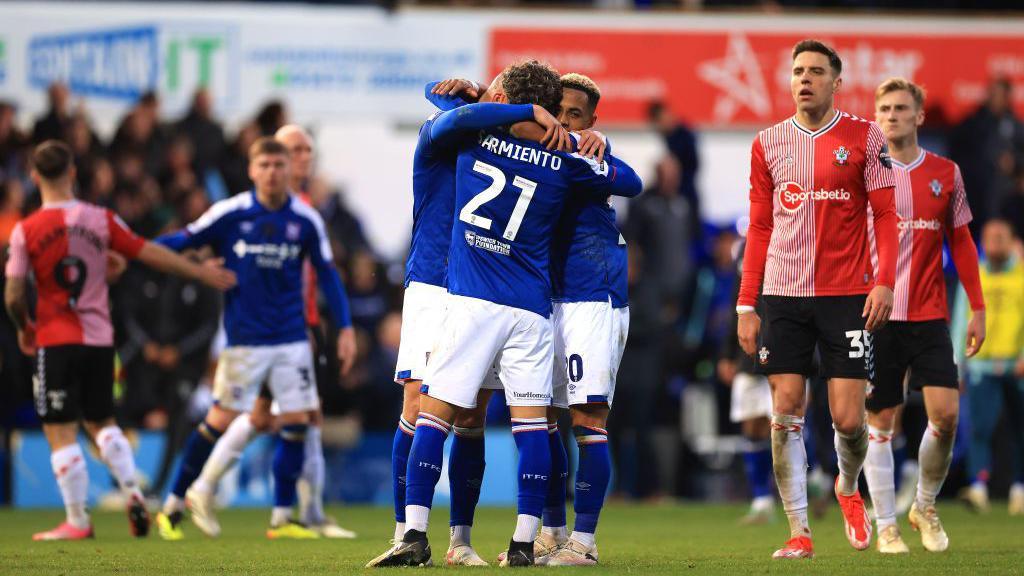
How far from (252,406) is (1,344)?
17.5 ft

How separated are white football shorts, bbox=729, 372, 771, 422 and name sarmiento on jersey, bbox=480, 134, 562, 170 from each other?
599 centimetres

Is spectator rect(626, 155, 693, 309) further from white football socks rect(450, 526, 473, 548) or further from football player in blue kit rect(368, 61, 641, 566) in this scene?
football player in blue kit rect(368, 61, 641, 566)

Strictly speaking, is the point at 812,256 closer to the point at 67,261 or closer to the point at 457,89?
the point at 457,89

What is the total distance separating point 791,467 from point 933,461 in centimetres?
143

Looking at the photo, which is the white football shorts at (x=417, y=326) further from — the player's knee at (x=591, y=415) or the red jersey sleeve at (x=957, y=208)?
the red jersey sleeve at (x=957, y=208)

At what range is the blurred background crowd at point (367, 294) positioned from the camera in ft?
49.5

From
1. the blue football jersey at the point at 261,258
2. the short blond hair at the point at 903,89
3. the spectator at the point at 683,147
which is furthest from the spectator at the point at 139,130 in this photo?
the short blond hair at the point at 903,89

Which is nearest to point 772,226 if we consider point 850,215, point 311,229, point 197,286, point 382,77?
point 850,215

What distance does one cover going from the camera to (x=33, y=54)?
730 inches

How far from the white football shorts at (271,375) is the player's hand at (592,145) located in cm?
361

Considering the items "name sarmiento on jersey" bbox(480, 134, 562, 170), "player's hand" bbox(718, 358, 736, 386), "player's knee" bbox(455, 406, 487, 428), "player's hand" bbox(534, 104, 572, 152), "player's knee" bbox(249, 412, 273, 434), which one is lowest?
"player's knee" bbox(249, 412, 273, 434)

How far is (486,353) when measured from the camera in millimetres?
6957

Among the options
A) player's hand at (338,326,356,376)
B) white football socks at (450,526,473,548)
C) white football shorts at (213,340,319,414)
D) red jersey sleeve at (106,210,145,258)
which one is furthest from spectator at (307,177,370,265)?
white football socks at (450,526,473,548)

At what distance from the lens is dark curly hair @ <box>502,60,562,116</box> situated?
718 cm
